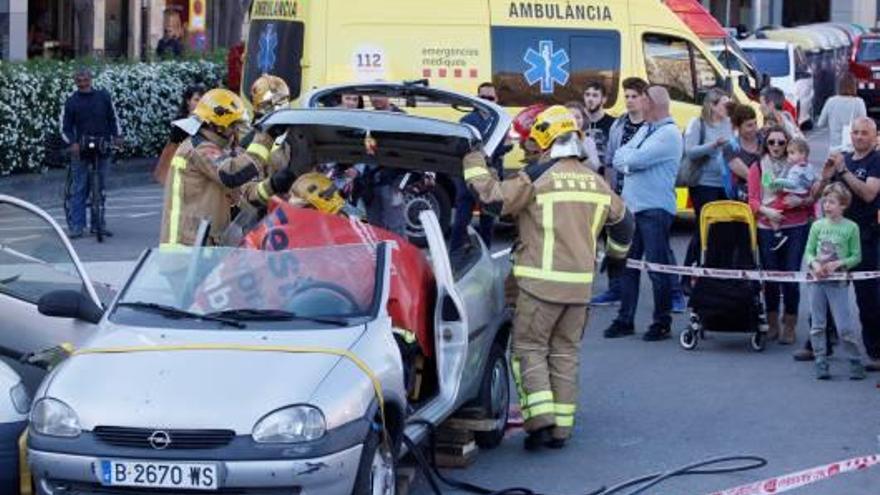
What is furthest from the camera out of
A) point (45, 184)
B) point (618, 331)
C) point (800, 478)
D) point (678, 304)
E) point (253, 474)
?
point (45, 184)

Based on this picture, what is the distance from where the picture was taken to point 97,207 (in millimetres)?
19109

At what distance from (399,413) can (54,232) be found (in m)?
2.45

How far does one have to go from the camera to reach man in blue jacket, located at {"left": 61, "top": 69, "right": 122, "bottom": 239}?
759 inches

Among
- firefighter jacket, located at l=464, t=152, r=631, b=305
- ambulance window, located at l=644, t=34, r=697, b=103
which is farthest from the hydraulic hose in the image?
ambulance window, located at l=644, t=34, r=697, b=103

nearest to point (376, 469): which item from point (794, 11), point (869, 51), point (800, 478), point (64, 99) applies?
point (800, 478)

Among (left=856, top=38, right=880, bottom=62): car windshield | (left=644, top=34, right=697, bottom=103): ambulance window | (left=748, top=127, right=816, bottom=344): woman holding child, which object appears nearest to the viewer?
(left=748, top=127, right=816, bottom=344): woman holding child

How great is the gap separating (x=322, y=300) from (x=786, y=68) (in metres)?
26.6

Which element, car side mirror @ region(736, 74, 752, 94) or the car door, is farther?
car side mirror @ region(736, 74, 752, 94)

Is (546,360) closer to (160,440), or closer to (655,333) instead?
(160,440)

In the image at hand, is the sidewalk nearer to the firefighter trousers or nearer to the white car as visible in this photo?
the firefighter trousers

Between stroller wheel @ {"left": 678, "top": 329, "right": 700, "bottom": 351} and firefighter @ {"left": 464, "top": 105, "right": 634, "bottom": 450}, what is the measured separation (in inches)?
126

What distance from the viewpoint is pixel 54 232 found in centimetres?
974

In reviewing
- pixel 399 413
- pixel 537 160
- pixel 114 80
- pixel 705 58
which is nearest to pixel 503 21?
pixel 705 58

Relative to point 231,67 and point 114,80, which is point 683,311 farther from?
point 231,67
